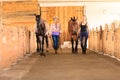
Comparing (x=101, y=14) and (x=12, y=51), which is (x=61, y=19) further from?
(x=12, y=51)

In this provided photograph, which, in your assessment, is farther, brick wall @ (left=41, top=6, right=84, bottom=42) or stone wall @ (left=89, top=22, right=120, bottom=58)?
brick wall @ (left=41, top=6, right=84, bottom=42)

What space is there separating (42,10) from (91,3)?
398 centimetres

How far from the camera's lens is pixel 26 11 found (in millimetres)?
27141

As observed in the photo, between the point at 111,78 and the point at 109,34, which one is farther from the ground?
the point at 109,34

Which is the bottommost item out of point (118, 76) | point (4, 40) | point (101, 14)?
point (118, 76)

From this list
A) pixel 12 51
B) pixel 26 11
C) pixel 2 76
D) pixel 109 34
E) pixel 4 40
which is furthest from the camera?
pixel 26 11

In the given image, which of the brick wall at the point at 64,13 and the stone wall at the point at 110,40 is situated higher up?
the brick wall at the point at 64,13

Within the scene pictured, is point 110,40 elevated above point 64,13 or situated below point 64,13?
below

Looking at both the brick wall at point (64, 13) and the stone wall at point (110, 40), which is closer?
the stone wall at point (110, 40)

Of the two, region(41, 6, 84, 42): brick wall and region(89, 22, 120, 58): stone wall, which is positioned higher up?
region(41, 6, 84, 42): brick wall

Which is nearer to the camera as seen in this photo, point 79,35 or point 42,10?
point 79,35

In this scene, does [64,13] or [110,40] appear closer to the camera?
[110,40]

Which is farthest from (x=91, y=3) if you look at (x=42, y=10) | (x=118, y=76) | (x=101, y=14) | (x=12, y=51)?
(x=118, y=76)

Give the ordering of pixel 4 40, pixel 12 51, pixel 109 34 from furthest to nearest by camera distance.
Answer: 1. pixel 109 34
2. pixel 12 51
3. pixel 4 40
